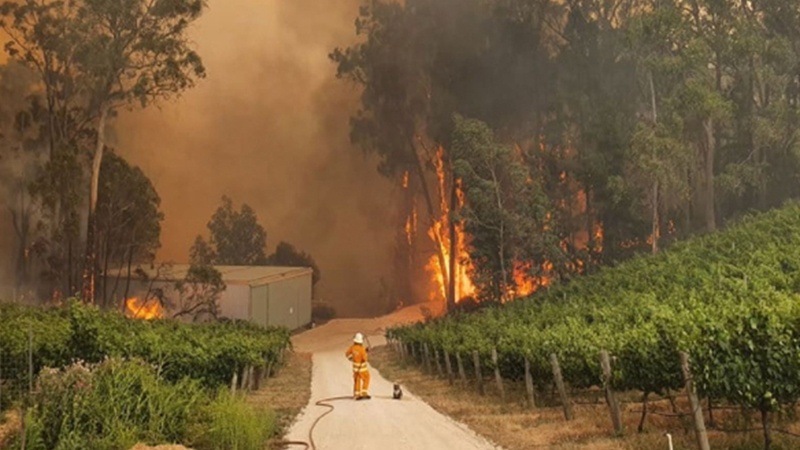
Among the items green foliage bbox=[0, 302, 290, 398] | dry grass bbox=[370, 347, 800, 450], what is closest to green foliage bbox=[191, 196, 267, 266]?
green foliage bbox=[0, 302, 290, 398]

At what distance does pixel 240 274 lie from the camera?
218 ft

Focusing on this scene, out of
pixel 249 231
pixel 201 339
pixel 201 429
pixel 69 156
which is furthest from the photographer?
pixel 249 231

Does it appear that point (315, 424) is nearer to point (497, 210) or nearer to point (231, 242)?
point (497, 210)

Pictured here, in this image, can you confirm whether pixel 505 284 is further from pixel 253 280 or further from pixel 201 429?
pixel 201 429

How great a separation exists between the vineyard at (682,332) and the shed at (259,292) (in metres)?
17.4

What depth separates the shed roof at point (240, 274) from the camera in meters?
62.9

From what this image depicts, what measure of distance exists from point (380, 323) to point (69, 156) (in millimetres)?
35267

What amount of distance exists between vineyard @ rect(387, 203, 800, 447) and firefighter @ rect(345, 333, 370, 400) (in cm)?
397

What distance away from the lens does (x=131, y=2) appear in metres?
57.0

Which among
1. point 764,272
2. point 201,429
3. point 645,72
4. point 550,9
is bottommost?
point 201,429

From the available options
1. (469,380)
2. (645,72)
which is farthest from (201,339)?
(645,72)

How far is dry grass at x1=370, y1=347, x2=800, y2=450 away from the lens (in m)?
13.9

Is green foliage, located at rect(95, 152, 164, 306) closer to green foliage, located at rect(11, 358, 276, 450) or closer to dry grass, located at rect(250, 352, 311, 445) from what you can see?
dry grass, located at rect(250, 352, 311, 445)

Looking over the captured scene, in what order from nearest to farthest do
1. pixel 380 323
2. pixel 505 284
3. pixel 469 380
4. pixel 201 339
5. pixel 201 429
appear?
pixel 201 429
pixel 201 339
pixel 469 380
pixel 505 284
pixel 380 323
